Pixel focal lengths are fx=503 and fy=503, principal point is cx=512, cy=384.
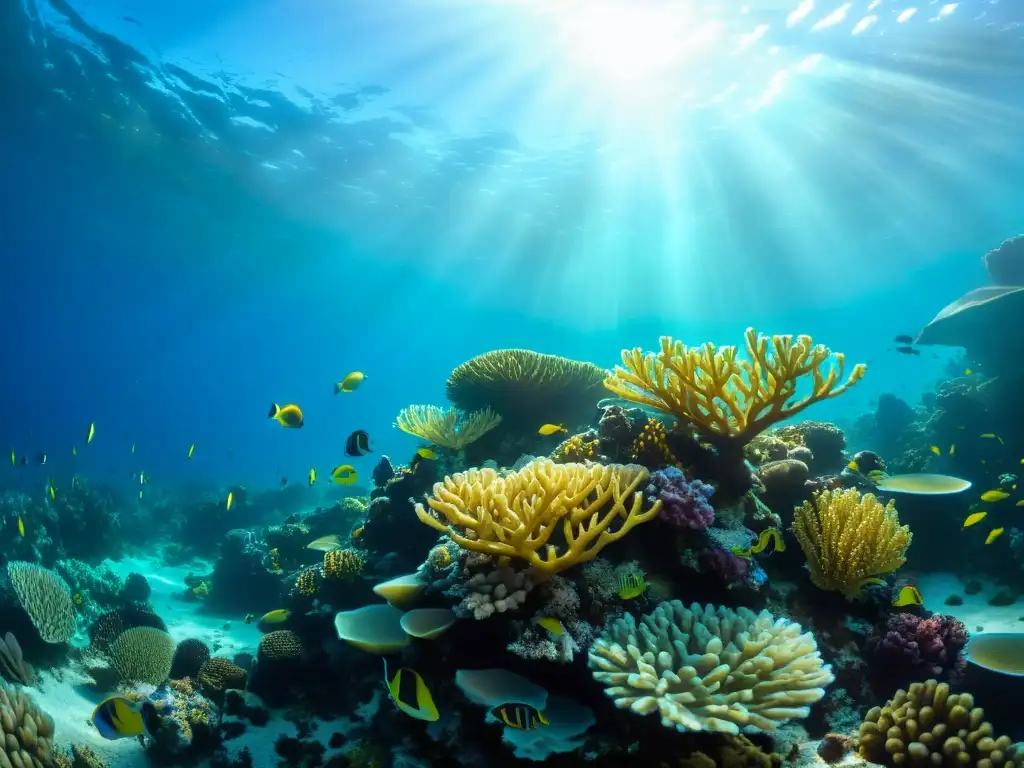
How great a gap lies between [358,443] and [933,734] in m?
5.85

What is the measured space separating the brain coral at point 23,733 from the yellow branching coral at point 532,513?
3.85 meters

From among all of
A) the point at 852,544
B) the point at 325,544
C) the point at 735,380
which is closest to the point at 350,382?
the point at 325,544

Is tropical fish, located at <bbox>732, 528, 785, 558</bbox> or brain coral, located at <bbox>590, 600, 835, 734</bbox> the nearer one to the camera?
brain coral, located at <bbox>590, 600, 835, 734</bbox>

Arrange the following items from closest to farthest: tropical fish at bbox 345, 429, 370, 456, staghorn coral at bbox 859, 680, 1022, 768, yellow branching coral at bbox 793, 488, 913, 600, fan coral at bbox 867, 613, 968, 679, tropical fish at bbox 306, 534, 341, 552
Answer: staghorn coral at bbox 859, 680, 1022, 768 → fan coral at bbox 867, 613, 968, 679 → yellow branching coral at bbox 793, 488, 913, 600 → tropical fish at bbox 345, 429, 370, 456 → tropical fish at bbox 306, 534, 341, 552

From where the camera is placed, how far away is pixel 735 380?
508cm

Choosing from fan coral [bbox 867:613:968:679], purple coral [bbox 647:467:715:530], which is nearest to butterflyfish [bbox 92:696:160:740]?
purple coral [bbox 647:467:715:530]

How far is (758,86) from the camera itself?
2098 cm

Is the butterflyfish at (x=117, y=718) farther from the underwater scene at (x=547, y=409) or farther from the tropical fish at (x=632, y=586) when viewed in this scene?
the tropical fish at (x=632, y=586)

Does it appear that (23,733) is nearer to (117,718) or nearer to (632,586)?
(117,718)

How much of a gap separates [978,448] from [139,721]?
16241 millimetres

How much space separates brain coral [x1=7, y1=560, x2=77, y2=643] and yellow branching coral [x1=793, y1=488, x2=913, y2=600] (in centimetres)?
953

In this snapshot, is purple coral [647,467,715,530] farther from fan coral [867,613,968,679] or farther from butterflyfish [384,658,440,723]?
butterflyfish [384,658,440,723]

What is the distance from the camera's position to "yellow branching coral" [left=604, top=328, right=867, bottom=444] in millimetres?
4832

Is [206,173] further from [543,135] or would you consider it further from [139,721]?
[139,721]
